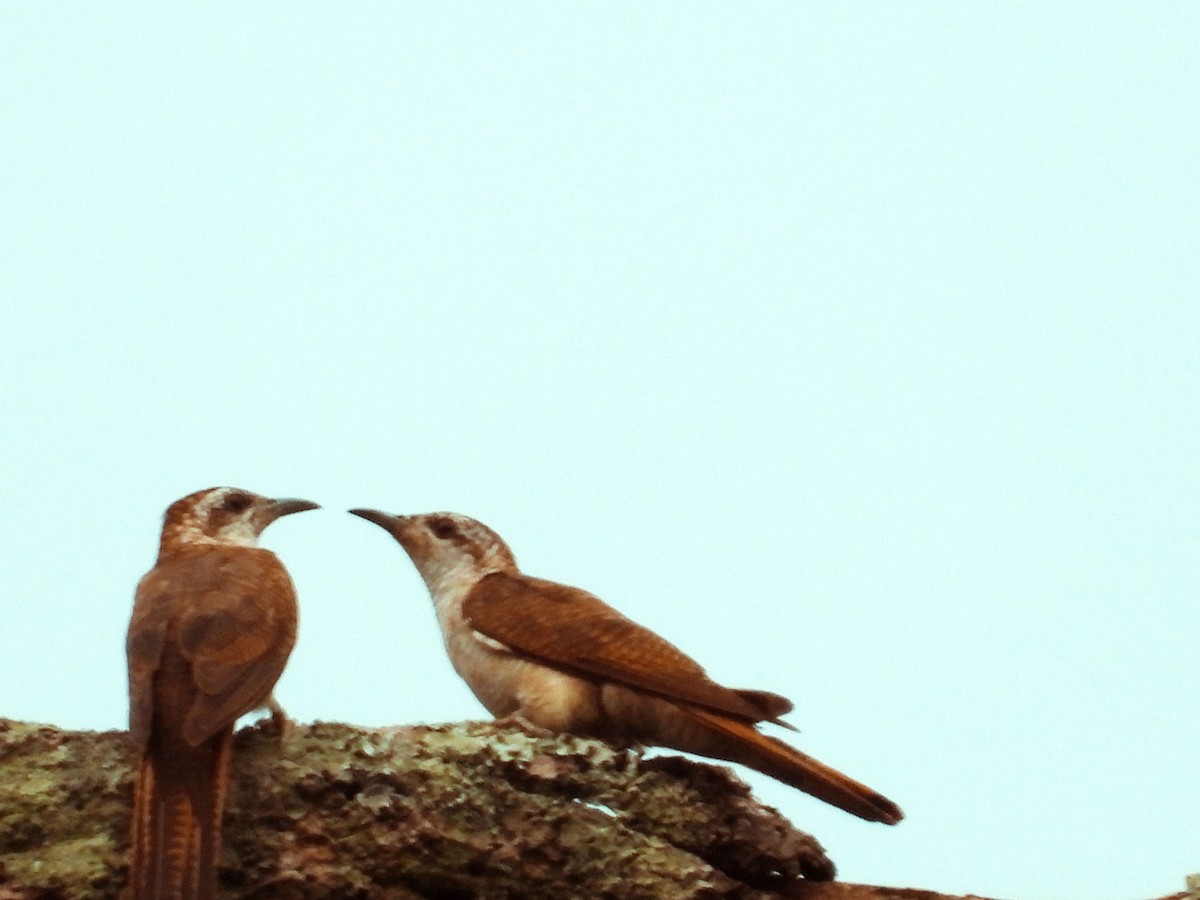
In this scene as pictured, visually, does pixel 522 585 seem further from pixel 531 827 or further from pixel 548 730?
pixel 531 827

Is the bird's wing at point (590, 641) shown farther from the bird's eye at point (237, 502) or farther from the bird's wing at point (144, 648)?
the bird's wing at point (144, 648)

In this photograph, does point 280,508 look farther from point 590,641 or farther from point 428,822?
point 428,822

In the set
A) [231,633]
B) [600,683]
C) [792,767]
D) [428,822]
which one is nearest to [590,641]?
[600,683]

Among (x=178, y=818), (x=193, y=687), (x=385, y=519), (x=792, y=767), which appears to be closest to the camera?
(x=178, y=818)

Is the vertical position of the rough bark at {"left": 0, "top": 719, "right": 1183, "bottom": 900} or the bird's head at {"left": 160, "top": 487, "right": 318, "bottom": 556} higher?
the bird's head at {"left": 160, "top": 487, "right": 318, "bottom": 556}

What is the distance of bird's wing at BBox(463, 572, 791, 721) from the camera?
6.79 meters

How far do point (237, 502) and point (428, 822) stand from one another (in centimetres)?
285

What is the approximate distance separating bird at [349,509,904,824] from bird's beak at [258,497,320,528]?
3.15 ft

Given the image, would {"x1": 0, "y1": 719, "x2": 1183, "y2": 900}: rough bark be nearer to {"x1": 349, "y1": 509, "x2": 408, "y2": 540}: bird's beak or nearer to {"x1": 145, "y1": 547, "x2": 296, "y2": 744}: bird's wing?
{"x1": 145, "y1": 547, "x2": 296, "y2": 744}: bird's wing

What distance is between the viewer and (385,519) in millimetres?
8742

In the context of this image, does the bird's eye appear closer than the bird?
No

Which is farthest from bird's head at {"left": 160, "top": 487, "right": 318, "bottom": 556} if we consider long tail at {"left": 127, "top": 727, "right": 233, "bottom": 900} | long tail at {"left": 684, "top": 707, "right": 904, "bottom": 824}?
long tail at {"left": 684, "top": 707, "right": 904, "bottom": 824}

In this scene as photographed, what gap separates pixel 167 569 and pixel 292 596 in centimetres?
61

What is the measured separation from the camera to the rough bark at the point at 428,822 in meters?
5.86
